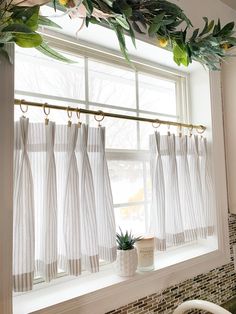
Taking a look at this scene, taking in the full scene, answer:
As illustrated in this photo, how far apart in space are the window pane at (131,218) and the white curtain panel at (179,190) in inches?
4.6

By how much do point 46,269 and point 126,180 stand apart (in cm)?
63

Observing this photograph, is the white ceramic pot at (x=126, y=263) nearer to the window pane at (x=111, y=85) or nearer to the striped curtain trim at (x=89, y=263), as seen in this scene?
the striped curtain trim at (x=89, y=263)

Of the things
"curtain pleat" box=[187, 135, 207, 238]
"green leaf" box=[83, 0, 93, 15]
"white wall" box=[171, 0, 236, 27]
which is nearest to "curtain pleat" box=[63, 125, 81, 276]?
"green leaf" box=[83, 0, 93, 15]

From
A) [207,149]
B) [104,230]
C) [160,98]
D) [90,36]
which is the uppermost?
[90,36]

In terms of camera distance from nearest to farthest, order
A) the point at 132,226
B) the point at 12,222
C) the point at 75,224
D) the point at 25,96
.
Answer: the point at 12,222, the point at 75,224, the point at 25,96, the point at 132,226

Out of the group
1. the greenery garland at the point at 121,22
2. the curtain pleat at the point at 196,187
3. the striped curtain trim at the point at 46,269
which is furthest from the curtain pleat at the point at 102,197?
the curtain pleat at the point at 196,187

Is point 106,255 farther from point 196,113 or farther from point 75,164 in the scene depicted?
point 196,113

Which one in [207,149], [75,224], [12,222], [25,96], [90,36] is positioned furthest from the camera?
[207,149]

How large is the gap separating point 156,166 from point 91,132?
0.41 m

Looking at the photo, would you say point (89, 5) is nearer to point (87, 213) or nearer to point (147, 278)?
point (87, 213)

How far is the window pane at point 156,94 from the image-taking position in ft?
5.21

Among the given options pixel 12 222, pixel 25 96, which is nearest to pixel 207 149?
pixel 25 96

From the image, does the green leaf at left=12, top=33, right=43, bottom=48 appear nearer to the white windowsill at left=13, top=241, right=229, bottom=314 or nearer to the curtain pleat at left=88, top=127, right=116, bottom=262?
the curtain pleat at left=88, top=127, right=116, bottom=262

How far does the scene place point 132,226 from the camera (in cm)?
145
